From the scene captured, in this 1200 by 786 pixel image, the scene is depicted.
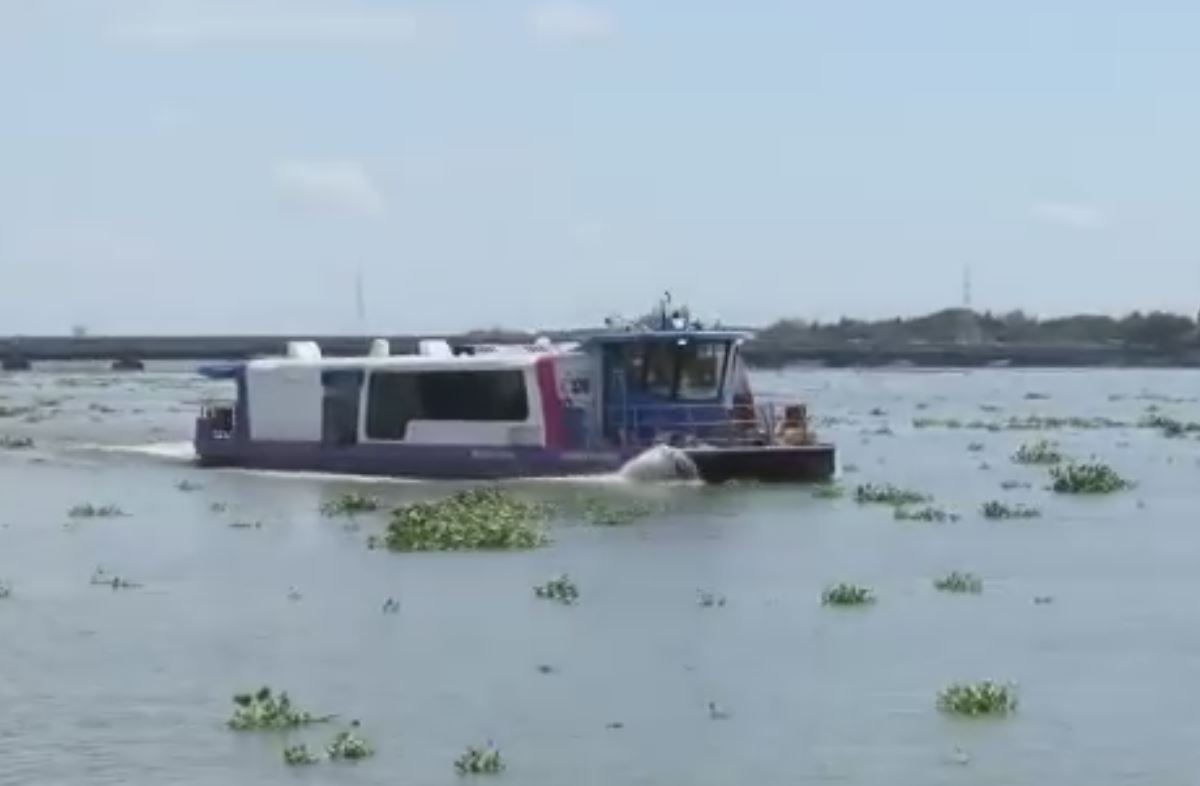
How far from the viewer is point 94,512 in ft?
143

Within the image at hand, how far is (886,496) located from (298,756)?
89.2 ft

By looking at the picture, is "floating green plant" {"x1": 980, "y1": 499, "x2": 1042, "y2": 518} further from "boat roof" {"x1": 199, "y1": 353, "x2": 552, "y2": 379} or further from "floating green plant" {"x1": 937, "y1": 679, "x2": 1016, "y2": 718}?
"floating green plant" {"x1": 937, "y1": 679, "x2": 1016, "y2": 718}

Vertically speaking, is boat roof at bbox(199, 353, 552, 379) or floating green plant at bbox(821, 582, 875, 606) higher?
boat roof at bbox(199, 353, 552, 379)

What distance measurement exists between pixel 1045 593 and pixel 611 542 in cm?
823

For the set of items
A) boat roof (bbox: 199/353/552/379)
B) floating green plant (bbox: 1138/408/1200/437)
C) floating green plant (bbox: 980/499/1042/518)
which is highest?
boat roof (bbox: 199/353/552/379)

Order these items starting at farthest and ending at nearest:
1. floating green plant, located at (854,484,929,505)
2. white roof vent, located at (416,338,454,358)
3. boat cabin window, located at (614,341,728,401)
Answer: white roof vent, located at (416,338,454,358), boat cabin window, located at (614,341,728,401), floating green plant, located at (854,484,929,505)

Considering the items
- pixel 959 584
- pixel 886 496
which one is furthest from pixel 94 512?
pixel 959 584

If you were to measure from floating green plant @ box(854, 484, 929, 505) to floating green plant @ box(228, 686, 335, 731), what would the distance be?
24403 mm

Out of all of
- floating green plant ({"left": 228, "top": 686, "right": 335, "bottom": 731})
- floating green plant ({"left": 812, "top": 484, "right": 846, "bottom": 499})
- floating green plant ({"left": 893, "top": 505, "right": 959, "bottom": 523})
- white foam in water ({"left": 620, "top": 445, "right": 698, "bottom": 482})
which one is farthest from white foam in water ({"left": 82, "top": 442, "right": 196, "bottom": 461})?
floating green plant ({"left": 228, "top": 686, "right": 335, "bottom": 731})

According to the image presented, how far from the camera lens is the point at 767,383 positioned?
152000 millimetres

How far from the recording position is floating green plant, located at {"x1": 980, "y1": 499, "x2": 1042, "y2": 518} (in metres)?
42.6

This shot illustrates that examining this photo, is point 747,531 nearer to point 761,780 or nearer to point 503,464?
point 503,464

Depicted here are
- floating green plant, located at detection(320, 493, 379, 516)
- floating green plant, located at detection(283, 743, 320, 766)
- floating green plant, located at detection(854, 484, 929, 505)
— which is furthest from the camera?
floating green plant, located at detection(854, 484, 929, 505)

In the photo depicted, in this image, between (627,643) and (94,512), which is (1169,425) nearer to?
(94,512)
